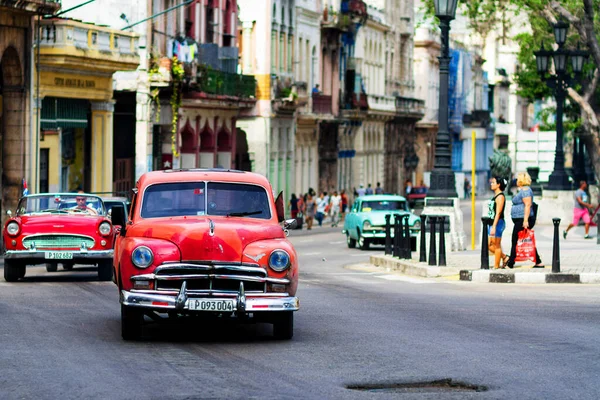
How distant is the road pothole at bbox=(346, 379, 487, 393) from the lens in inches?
479

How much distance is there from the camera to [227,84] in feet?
193

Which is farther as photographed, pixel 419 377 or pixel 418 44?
pixel 418 44

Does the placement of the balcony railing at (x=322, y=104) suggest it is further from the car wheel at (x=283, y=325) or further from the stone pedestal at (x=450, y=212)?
the car wheel at (x=283, y=325)

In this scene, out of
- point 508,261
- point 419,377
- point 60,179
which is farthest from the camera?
point 60,179

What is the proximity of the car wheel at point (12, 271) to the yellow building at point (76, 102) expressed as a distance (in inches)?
666

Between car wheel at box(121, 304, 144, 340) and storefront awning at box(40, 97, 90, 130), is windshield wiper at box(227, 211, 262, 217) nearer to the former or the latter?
car wheel at box(121, 304, 144, 340)

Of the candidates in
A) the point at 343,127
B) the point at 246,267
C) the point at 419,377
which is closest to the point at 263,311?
the point at 246,267

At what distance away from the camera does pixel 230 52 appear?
60.6m

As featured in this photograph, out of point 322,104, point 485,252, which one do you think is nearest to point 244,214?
point 485,252

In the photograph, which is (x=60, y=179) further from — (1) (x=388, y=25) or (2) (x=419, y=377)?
(1) (x=388, y=25)

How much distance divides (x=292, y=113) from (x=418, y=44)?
37.7 meters

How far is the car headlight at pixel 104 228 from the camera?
25.3m

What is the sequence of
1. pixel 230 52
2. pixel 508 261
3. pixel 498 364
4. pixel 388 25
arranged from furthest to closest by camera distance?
1. pixel 388 25
2. pixel 230 52
3. pixel 508 261
4. pixel 498 364

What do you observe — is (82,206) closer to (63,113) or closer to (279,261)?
(279,261)
